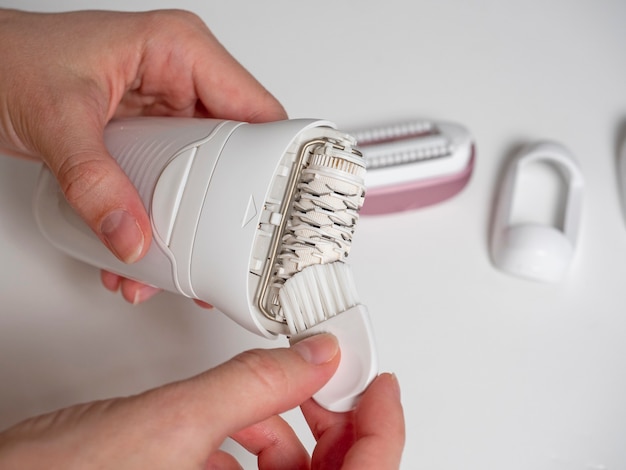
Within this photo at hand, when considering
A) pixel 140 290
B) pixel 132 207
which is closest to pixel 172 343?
pixel 140 290

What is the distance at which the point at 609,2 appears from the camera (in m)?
1.10

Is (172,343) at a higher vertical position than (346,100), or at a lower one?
lower

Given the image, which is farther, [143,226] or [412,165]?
[412,165]

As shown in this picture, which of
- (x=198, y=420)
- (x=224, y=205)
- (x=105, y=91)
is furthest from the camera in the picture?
(x=105, y=91)

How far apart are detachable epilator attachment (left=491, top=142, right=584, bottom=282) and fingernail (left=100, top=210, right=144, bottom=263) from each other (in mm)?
458

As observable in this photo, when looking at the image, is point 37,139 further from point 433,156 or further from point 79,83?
point 433,156

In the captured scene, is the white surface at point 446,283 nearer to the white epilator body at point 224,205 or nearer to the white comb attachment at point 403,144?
the white comb attachment at point 403,144

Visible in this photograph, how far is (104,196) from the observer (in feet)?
1.94

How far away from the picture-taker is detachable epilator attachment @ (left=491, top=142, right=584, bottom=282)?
0.83 meters

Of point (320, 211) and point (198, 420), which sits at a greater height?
point (320, 211)

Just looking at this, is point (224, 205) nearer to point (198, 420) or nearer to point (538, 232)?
point (198, 420)

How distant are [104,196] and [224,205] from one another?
0.37ft

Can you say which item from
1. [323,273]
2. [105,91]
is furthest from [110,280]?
[323,273]

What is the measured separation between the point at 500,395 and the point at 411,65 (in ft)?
1.70
